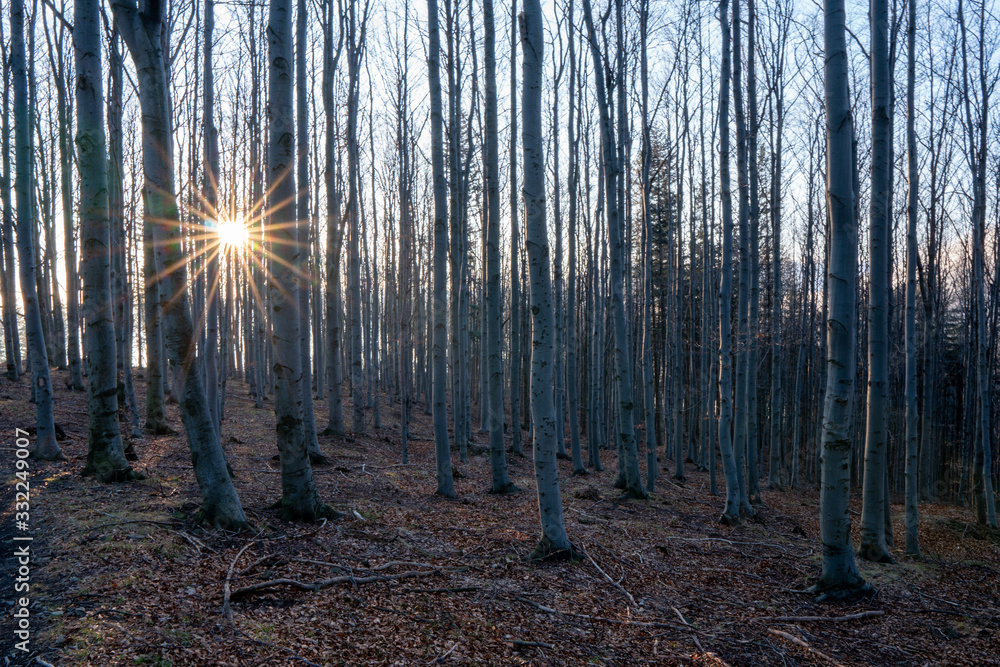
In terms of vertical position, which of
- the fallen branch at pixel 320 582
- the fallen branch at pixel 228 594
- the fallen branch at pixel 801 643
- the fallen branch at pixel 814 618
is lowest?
the fallen branch at pixel 814 618

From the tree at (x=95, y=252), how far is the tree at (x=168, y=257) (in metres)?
1.62

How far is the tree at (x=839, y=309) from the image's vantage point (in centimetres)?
515

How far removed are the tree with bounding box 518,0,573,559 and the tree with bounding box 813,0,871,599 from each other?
2622 millimetres

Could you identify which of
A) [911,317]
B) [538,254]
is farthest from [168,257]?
[911,317]

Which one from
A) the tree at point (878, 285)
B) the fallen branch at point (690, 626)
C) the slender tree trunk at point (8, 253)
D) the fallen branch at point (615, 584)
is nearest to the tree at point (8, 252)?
the slender tree trunk at point (8, 253)

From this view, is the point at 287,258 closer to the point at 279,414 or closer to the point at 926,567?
the point at 279,414

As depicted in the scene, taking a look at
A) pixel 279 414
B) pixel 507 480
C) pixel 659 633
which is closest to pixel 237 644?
pixel 279 414

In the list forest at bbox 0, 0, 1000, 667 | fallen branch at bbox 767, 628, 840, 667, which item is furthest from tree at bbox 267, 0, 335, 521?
fallen branch at bbox 767, 628, 840, 667

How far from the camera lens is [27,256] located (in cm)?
762

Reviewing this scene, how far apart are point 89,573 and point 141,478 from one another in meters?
2.95

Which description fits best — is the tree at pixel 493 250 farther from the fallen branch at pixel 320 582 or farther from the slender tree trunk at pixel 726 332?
the fallen branch at pixel 320 582

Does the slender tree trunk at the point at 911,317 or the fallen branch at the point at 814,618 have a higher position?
the slender tree trunk at the point at 911,317

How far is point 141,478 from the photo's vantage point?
6508 mm

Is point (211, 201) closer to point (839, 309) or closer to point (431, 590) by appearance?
point (431, 590)
